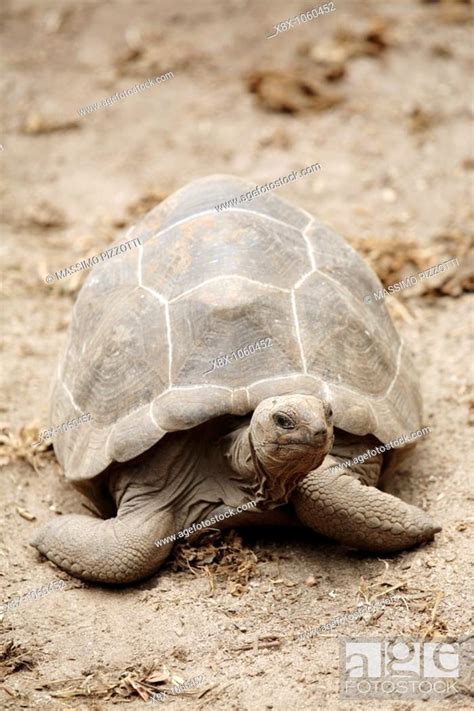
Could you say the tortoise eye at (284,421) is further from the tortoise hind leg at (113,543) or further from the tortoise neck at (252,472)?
the tortoise hind leg at (113,543)

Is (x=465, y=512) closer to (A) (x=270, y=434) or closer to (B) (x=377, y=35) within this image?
(A) (x=270, y=434)

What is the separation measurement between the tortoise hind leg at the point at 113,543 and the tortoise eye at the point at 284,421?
95cm

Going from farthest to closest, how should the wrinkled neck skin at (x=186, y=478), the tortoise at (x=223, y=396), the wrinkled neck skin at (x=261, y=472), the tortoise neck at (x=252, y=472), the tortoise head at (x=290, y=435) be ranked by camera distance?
the wrinkled neck skin at (x=186, y=478), the tortoise at (x=223, y=396), the tortoise neck at (x=252, y=472), the wrinkled neck skin at (x=261, y=472), the tortoise head at (x=290, y=435)

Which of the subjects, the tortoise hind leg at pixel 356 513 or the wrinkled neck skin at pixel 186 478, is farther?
the wrinkled neck skin at pixel 186 478

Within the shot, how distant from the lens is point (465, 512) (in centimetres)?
491

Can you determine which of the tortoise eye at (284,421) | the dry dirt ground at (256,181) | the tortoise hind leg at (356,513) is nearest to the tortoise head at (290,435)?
the tortoise eye at (284,421)

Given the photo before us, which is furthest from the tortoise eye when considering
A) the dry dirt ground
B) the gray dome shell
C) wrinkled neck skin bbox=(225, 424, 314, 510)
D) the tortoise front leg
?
the dry dirt ground

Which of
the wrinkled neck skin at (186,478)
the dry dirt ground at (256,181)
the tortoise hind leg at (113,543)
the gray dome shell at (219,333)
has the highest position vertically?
the gray dome shell at (219,333)

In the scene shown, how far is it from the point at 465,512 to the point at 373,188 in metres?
4.27

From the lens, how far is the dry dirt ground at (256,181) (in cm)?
421

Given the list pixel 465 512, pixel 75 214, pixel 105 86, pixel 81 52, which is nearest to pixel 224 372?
pixel 465 512

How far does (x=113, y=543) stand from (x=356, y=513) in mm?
1107

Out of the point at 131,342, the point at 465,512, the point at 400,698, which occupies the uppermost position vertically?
the point at 131,342

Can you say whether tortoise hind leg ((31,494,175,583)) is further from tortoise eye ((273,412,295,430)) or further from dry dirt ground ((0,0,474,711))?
tortoise eye ((273,412,295,430))
